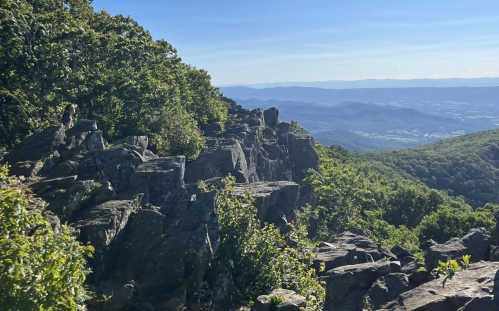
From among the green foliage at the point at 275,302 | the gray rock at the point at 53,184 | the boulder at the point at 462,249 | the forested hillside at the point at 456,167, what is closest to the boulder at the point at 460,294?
the boulder at the point at 462,249

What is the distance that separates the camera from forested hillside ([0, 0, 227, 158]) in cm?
2503

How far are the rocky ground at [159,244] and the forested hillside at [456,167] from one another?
103 m

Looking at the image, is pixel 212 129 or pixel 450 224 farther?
pixel 450 224

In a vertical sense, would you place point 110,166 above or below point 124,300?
above

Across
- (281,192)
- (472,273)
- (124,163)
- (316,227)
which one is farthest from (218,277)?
(316,227)

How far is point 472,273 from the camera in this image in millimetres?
15555

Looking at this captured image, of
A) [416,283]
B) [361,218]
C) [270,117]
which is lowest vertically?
[361,218]

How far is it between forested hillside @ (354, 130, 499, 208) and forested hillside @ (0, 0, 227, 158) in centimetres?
9476

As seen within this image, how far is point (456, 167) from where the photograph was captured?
412 ft

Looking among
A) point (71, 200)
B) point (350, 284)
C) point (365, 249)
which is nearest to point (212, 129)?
point (365, 249)

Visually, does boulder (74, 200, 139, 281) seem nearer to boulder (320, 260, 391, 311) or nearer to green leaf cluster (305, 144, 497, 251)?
boulder (320, 260, 391, 311)

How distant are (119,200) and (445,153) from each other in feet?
487

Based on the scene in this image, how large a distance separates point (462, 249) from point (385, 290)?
7383 millimetres

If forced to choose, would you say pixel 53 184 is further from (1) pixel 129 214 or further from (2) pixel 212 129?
(2) pixel 212 129
